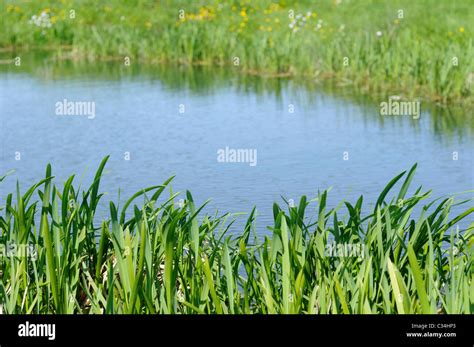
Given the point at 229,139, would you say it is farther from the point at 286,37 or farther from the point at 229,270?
the point at 229,270

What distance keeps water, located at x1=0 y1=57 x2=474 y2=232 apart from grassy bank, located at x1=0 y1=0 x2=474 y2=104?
0.65 meters

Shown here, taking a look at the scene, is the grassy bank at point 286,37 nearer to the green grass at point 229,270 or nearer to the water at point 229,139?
the water at point 229,139

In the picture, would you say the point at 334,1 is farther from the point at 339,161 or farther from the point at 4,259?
the point at 4,259

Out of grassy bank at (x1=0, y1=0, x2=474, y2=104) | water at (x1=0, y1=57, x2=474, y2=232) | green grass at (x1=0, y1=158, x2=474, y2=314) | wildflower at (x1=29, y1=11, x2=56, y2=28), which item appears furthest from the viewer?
wildflower at (x1=29, y1=11, x2=56, y2=28)

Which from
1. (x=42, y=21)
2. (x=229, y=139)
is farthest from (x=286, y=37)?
(x=42, y=21)

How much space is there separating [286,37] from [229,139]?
6.16 m

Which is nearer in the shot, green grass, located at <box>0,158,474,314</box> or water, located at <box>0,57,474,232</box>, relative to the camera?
green grass, located at <box>0,158,474,314</box>

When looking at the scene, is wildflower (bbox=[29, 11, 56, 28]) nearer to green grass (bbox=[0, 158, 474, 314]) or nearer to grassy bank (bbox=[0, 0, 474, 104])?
grassy bank (bbox=[0, 0, 474, 104])

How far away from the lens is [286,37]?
1898 cm

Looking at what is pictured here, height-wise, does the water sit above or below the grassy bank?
below

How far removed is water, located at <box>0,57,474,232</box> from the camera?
1101 centimetres

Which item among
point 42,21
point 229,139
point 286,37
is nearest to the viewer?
point 229,139

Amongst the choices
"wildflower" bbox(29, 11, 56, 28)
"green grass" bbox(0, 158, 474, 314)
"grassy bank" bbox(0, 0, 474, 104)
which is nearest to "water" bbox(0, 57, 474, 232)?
"grassy bank" bbox(0, 0, 474, 104)
